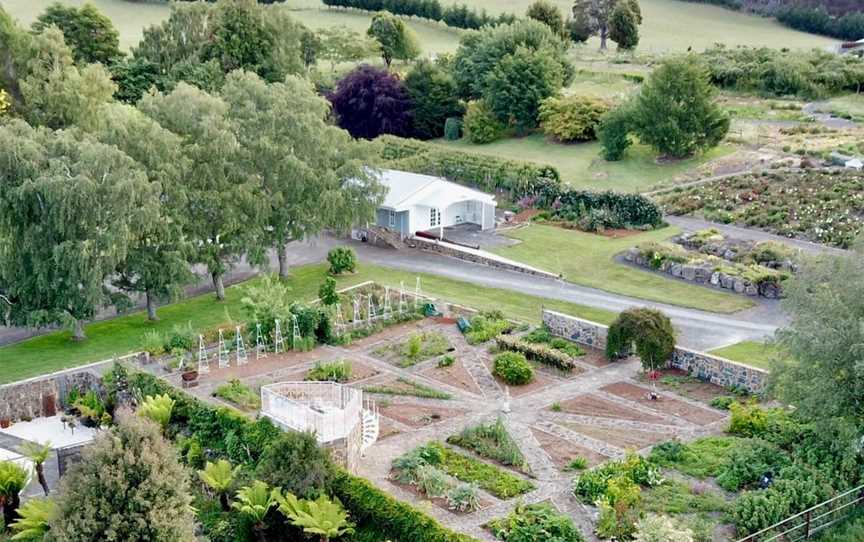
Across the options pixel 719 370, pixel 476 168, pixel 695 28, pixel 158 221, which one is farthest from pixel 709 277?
pixel 695 28

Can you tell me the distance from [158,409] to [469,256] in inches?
805

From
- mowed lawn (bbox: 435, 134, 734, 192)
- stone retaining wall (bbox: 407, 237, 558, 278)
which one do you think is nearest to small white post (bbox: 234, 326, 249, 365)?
stone retaining wall (bbox: 407, 237, 558, 278)

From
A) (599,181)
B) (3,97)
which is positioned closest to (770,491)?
(599,181)

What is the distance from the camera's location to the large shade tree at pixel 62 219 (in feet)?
129

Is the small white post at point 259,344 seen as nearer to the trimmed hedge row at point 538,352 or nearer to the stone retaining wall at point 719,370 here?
the trimmed hedge row at point 538,352

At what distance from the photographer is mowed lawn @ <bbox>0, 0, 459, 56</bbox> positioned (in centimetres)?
9844

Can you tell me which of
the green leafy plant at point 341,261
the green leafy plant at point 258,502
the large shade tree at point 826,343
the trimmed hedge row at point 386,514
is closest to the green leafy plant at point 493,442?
the trimmed hedge row at point 386,514

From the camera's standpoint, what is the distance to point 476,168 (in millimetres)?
62906

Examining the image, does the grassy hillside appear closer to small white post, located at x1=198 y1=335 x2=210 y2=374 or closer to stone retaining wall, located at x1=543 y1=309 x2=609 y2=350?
stone retaining wall, located at x1=543 y1=309 x2=609 y2=350

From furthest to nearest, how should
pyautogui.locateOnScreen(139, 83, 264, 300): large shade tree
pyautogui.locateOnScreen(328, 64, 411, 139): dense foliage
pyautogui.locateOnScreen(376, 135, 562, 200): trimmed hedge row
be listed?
pyautogui.locateOnScreen(328, 64, 411, 139): dense foliage → pyautogui.locateOnScreen(376, 135, 562, 200): trimmed hedge row → pyautogui.locateOnScreen(139, 83, 264, 300): large shade tree

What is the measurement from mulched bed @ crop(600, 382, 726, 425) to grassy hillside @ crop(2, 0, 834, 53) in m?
62.0

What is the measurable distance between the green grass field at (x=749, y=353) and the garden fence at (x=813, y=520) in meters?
9.30

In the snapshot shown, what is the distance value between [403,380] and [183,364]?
717cm

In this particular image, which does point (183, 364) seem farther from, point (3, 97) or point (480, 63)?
point (480, 63)
